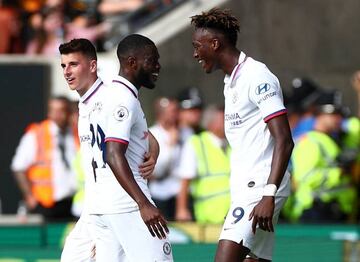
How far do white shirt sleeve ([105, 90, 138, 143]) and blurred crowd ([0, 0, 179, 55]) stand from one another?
6928 millimetres

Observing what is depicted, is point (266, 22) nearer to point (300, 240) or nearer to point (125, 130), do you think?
point (300, 240)

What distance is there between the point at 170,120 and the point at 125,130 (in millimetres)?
5678

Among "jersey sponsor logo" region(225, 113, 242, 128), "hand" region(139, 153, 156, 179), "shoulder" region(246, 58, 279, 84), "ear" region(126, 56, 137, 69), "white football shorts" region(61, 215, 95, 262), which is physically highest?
"ear" region(126, 56, 137, 69)

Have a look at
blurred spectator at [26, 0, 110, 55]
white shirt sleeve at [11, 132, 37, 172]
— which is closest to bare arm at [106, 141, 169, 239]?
white shirt sleeve at [11, 132, 37, 172]

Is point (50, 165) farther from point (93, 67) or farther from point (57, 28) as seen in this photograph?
point (93, 67)

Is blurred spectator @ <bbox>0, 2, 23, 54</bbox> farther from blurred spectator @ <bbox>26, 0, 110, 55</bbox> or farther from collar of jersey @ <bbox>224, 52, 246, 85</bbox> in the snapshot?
collar of jersey @ <bbox>224, 52, 246, 85</bbox>

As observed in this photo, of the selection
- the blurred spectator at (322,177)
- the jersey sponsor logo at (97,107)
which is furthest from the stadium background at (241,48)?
the jersey sponsor logo at (97,107)

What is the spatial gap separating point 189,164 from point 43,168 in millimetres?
1678

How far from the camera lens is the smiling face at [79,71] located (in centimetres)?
898

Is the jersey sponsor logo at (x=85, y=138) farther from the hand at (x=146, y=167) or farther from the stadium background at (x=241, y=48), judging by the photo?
the stadium background at (x=241, y=48)

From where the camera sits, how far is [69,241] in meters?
9.10

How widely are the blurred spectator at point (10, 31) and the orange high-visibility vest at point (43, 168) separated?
72.3 inches

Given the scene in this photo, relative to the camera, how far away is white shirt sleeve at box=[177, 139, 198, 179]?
532 inches

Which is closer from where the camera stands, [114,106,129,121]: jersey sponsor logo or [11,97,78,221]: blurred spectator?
[114,106,129,121]: jersey sponsor logo
